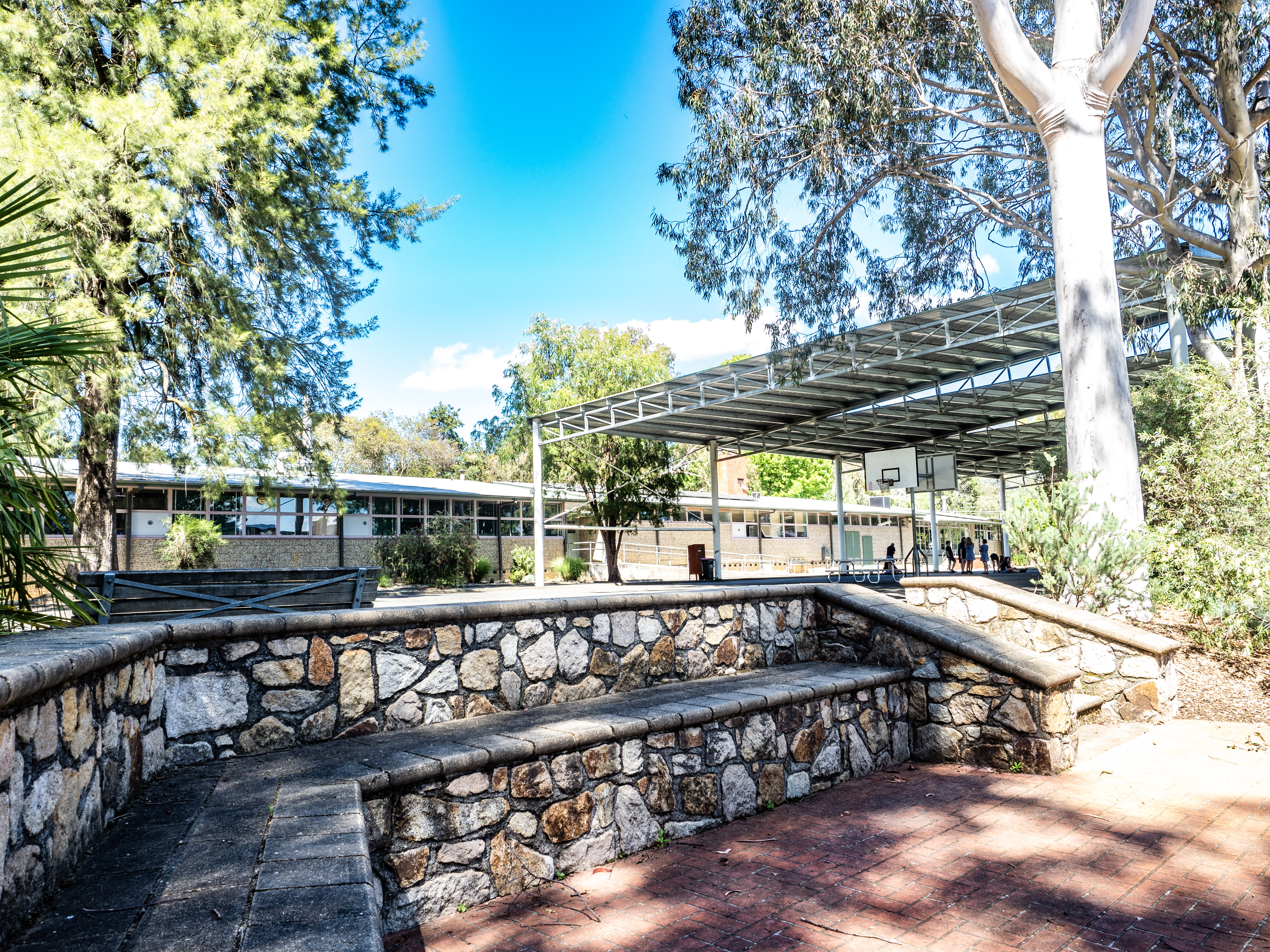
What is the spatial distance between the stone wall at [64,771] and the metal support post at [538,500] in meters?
17.5

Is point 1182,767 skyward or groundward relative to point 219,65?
groundward

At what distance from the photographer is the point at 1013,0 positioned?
1358cm

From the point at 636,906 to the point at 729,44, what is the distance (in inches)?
534

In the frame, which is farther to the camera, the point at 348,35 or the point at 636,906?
the point at 348,35

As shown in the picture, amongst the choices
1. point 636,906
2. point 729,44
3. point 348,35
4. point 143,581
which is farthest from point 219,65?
point 636,906

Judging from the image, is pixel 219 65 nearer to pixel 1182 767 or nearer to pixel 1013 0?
pixel 1013 0

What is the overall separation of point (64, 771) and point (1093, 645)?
21.7 feet

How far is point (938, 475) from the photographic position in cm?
2425

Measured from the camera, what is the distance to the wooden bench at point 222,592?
466 centimetres

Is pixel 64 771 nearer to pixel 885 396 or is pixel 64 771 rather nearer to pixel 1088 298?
pixel 1088 298

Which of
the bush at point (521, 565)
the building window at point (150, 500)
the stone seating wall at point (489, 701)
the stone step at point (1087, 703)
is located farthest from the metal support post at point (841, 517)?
the building window at point (150, 500)

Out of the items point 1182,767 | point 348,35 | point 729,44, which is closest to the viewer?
point 1182,767

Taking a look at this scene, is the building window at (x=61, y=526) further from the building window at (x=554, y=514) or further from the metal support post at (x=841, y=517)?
the building window at (x=554, y=514)

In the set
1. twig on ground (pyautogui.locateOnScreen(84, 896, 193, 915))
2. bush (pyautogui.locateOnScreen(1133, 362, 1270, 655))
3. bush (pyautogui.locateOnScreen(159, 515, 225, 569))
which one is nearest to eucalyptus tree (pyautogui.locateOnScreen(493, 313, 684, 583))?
bush (pyautogui.locateOnScreen(159, 515, 225, 569))
